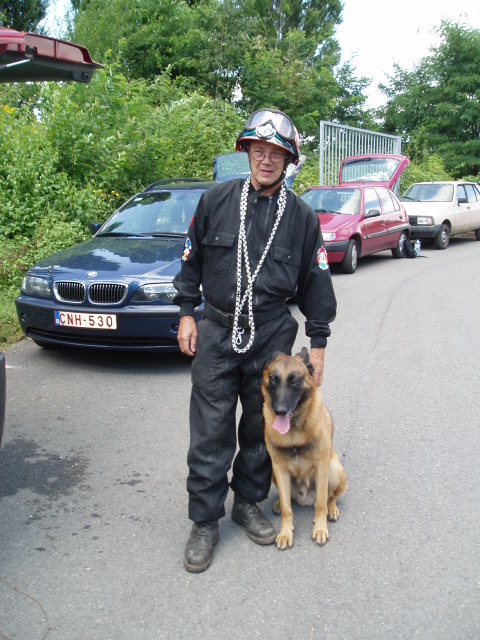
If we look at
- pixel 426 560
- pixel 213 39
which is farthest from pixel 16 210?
pixel 213 39

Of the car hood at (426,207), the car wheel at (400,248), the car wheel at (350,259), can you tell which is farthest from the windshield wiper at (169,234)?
the car hood at (426,207)

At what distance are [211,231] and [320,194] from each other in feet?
36.6

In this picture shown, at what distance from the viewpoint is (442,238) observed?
17.7 m

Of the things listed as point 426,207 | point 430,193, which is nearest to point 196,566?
point 426,207

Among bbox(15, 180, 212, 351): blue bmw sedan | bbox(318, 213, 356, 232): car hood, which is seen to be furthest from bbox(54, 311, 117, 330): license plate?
bbox(318, 213, 356, 232): car hood

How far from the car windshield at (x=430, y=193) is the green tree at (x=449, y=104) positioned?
11.5m

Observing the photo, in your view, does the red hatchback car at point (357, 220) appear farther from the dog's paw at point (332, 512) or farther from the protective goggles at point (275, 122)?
the protective goggles at point (275, 122)

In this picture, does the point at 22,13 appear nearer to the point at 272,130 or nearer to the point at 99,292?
the point at 99,292

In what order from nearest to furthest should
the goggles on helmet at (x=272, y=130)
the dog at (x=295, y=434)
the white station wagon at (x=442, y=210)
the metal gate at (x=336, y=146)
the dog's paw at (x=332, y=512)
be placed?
the goggles on helmet at (x=272, y=130) < the dog at (x=295, y=434) < the dog's paw at (x=332, y=512) < the white station wagon at (x=442, y=210) < the metal gate at (x=336, y=146)

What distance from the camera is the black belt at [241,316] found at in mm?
3266

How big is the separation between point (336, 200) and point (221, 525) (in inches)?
430

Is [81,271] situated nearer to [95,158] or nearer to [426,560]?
[426,560]

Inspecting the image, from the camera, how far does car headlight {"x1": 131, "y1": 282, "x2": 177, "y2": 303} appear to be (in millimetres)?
6039

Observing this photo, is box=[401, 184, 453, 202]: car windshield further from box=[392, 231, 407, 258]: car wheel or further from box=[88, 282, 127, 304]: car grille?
box=[88, 282, 127, 304]: car grille
